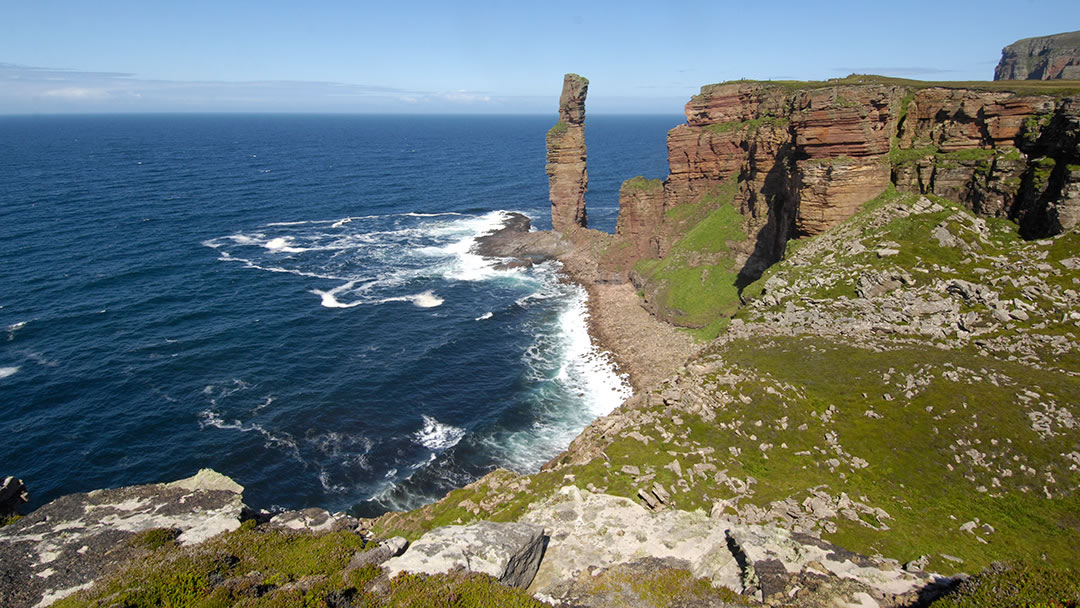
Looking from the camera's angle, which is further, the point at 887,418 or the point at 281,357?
the point at 281,357

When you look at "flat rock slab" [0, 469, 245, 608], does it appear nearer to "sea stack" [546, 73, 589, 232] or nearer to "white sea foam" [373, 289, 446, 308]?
"white sea foam" [373, 289, 446, 308]

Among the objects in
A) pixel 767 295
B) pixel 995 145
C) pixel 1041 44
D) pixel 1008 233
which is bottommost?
pixel 767 295

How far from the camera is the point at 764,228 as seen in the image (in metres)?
67.9

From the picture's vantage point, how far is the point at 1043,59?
106 meters

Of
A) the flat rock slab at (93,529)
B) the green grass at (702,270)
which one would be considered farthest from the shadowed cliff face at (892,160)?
the flat rock slab at (93,529)

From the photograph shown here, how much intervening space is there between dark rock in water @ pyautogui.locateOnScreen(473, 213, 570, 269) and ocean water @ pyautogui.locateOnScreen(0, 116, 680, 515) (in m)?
3.64

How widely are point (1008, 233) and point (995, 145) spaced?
894cm

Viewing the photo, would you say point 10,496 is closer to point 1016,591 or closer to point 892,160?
point 1016,591

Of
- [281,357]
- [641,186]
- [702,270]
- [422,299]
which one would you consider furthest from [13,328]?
[702,270]

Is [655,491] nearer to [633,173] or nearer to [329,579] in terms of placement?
[329,579]

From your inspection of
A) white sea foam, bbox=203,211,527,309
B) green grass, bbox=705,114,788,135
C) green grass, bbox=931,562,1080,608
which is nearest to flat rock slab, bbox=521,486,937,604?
green grass, bbox=931,562,1080,608

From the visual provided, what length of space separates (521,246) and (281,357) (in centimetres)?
5056

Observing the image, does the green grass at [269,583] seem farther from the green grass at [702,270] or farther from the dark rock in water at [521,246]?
the dark rock in water at [521,246]

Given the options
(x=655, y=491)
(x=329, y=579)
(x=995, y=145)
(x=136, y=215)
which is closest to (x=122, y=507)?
(x=329, y=579)
